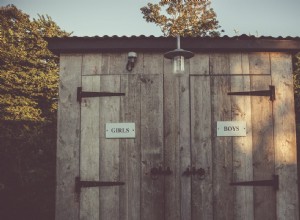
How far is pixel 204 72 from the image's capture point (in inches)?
160

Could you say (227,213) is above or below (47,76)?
below

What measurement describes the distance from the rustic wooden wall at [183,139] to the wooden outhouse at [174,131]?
1 cm

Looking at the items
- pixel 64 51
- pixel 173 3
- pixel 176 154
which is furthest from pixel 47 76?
pixel 176 154

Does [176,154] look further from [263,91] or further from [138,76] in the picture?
[263,91]

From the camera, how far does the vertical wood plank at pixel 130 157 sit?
3861 mm

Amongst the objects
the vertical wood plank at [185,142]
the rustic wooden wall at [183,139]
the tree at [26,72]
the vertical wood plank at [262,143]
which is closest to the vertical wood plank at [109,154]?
the rustic wooden wall at [183,139]

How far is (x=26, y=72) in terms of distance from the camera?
15953 millimetres

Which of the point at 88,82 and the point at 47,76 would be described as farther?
the point at 47,76

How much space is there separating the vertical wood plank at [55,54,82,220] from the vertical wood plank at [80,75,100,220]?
0.27 feet

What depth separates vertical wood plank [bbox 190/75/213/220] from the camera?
386cm

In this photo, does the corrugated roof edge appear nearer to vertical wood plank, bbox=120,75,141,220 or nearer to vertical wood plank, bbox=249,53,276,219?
vertical wood plank, bbox=249,53,276,219

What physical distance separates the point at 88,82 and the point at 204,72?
1720 millimetres

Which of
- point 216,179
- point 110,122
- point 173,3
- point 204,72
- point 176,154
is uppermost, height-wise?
point 173,3

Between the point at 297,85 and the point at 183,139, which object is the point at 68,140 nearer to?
the point at 183,139
